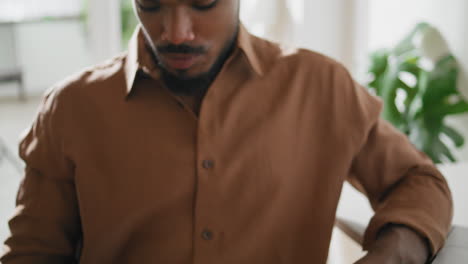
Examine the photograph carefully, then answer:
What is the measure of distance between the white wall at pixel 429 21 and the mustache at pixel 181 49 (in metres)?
1.80

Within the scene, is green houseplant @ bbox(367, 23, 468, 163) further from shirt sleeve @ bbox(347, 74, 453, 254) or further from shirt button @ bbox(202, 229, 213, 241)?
shirt button @ bbox(202, 229, 213, 241)

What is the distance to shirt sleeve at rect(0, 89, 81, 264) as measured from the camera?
3.52ft

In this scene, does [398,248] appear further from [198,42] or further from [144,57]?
[144,57]

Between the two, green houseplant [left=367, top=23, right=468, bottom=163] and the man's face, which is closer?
the man's face

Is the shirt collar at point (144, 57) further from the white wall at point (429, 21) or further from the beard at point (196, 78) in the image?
the white wall at point (429, 21)

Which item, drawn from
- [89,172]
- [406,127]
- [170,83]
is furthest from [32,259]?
[406,127]

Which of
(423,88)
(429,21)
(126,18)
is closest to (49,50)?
(126,18)

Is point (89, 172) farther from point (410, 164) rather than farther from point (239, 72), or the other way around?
point (410, 164)

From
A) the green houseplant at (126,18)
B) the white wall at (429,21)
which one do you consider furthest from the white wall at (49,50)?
the white wall at (429,21)

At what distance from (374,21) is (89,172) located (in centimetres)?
256

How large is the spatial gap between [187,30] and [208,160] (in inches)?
9.8

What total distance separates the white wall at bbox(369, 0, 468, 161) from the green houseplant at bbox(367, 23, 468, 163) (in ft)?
0.16

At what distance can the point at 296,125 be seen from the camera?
111cm

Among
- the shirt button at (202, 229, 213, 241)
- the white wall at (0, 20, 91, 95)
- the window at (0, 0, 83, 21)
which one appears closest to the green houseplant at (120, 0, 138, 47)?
the window at (0, 0, 83, 21)
